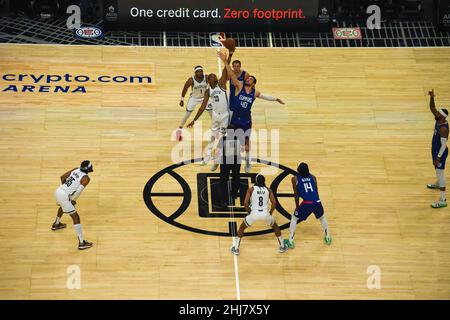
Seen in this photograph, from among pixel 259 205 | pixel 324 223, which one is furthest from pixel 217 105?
pixel 324 223

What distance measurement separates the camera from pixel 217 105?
2156cm

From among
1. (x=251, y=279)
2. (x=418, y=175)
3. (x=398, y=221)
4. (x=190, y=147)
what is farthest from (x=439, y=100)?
(x=251, y=279)

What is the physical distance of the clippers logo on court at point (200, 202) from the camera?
20484mm

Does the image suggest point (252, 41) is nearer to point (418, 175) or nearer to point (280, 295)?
point (418, 175)

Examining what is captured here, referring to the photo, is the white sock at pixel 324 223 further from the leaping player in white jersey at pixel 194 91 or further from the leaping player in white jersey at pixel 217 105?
the leaping player in white jersey at pixel 194 91

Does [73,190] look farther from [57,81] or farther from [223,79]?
[57,81]

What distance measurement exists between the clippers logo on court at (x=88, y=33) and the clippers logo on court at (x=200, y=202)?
18.7 ft

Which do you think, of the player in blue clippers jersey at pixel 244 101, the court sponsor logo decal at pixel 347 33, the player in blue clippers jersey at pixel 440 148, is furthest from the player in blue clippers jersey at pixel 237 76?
the court sponsor logo decal at pixel 347 33

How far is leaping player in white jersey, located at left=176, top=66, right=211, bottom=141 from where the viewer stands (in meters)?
22.4

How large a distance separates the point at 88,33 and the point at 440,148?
10.2 m

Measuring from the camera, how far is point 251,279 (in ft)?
62.9

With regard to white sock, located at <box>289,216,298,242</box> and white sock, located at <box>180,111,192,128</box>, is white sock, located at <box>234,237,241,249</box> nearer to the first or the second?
white sock, located at <box>289,216,298,242</box>

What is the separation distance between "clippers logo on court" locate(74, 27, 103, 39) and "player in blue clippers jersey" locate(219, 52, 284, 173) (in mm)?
6159

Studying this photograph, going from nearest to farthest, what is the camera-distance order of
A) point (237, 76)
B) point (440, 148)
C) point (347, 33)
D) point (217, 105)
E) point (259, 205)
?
point (259, 205)
point (440, 148)
point (237, 76)
point (217, 105)
point (347, 33)
